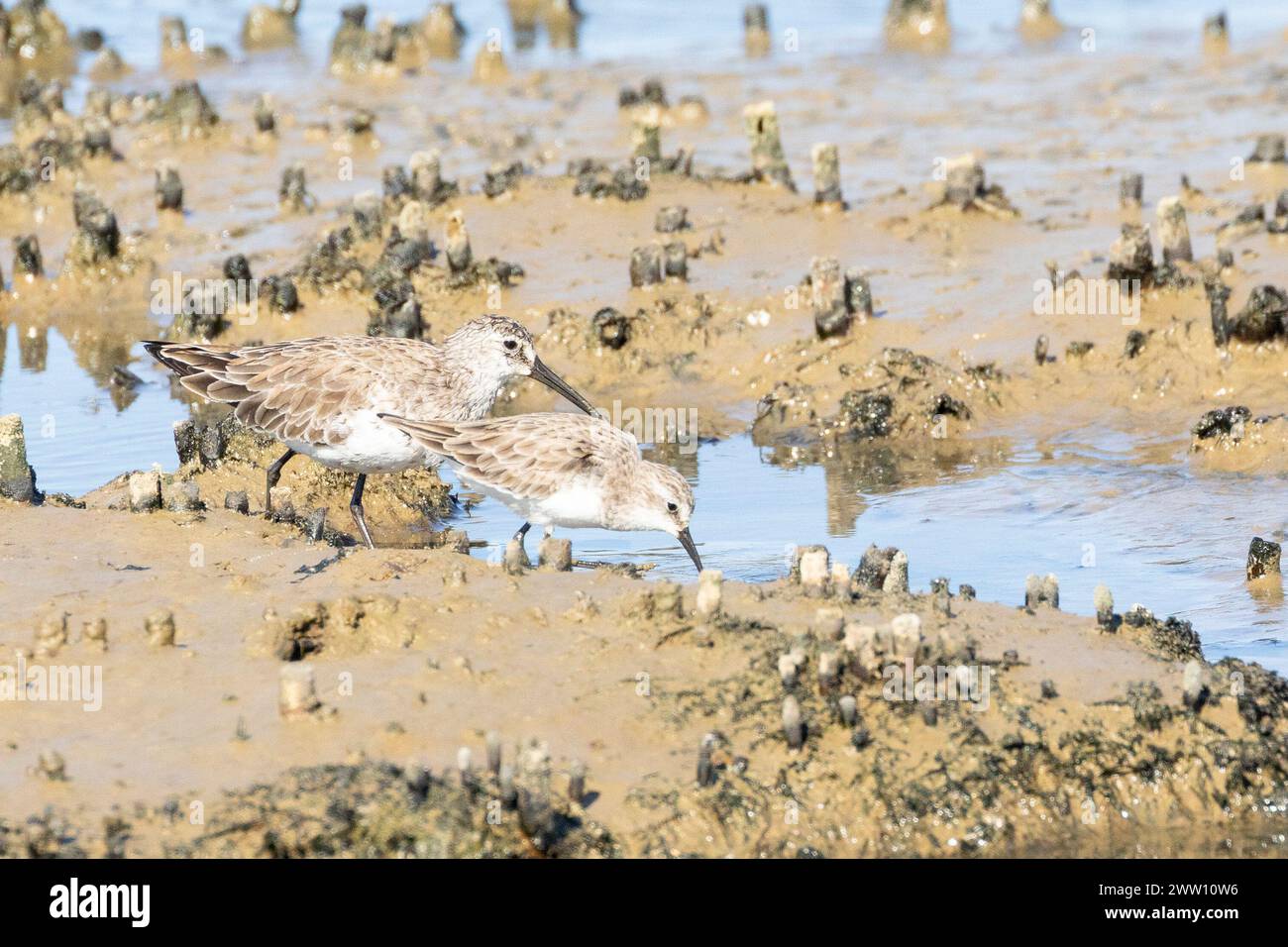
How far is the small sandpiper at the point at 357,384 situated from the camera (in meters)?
11.6

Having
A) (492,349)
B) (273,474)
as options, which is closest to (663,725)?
(492,349)

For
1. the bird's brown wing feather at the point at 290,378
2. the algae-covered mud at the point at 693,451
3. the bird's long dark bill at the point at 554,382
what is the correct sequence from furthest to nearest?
1. the bird's long dark bill at the point at 554,382
2. the bird's brown wing feather at the point at 290,378
3. the algae-covered mud at the point at 693,451

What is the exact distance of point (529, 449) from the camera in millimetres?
11086

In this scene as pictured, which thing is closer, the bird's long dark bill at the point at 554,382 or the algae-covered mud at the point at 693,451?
the algae-covered mud at the point at 693,451

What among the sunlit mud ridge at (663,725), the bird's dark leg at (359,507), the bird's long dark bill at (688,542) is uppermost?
the bird's dark leg at (359,507)

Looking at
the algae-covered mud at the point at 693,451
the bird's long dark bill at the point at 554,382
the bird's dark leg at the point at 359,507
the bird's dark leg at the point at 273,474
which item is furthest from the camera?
the bird's long dark bill at the point at 554,382

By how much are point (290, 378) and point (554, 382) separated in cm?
189

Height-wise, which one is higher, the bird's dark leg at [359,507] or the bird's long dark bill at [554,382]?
the bird's long dark bill at [554,382]

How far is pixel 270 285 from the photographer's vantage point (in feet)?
57.1

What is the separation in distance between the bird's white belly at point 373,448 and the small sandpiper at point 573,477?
349mm

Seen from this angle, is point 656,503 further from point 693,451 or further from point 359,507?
point 693,451

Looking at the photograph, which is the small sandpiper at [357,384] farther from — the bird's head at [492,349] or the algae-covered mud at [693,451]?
the algae-covered mud at [693,451]

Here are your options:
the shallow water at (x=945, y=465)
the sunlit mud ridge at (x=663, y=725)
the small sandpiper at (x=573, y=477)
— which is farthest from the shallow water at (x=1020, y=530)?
the sunlit mud ridge at (x=663, y=725)

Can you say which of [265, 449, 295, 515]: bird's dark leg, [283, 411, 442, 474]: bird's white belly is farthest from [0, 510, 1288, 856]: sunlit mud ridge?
[265, 449, 295, 515]: bird's dark leg
